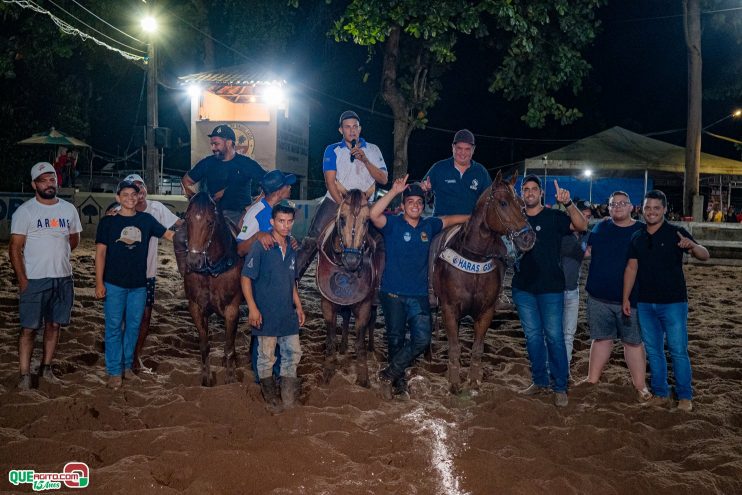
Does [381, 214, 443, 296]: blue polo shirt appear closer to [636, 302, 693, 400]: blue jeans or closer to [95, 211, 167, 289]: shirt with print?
[636, 302, 693, 400]: blue jeans

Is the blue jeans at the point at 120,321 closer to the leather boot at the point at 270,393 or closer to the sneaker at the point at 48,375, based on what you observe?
the sneaker at the point at 48,375

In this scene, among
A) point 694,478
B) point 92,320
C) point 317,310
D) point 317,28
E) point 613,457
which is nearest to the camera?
point 694,478

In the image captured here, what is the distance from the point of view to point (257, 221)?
18.7 ft

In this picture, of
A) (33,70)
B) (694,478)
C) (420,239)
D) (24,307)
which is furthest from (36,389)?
(33,70)

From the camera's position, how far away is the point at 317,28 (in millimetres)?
23609

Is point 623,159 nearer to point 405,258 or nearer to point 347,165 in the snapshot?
point 347,165


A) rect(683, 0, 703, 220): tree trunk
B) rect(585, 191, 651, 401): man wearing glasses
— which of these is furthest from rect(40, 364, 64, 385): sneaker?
rect(683, 0, 703, 220): tree trunk

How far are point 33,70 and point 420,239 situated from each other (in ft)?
84.2

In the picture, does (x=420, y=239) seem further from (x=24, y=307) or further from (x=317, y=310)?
(x=317, y=310)

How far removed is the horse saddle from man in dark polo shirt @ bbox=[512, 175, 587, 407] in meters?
1.48

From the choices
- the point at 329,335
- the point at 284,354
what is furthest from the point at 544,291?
the point at 284,354

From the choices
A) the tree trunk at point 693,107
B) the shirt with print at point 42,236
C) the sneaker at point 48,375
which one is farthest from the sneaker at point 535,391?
the tree trunk at point 693,107

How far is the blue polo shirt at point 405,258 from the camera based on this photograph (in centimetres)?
536

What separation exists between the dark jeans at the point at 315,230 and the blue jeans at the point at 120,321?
1.70 m
